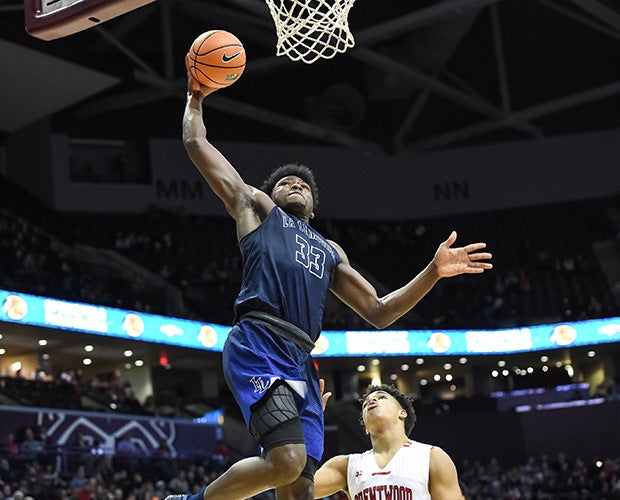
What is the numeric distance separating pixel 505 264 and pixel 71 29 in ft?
95.6

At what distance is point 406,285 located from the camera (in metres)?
5.52

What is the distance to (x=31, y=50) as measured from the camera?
1045 inches

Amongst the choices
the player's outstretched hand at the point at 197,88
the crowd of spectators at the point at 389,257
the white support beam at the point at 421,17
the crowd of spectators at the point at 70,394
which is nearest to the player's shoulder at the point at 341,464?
the player's outstretched hand at the point at 197,88

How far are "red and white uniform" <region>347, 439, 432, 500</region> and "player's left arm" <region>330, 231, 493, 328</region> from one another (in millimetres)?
1110

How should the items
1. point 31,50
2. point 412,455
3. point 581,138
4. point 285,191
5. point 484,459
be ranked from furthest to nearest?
point 581,138 < point 484,459 < point 31,50 < point 412,455 < point 285,191

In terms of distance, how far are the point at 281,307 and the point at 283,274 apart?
166mm

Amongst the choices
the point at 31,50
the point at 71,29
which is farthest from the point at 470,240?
the point at 71,29

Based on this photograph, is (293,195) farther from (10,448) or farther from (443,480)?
(10,448)

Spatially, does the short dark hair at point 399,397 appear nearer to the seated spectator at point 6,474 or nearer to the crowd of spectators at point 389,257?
the seated spectator at point 6,474

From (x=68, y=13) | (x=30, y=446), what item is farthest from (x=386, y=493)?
(x=30, y=446)

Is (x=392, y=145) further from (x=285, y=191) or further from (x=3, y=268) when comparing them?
(x=285, y=191)

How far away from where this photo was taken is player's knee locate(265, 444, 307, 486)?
15.6 ft

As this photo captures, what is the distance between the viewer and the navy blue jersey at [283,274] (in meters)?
5.17

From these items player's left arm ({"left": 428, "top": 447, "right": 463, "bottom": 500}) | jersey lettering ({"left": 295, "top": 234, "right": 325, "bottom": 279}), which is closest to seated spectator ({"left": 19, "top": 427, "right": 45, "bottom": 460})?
player's left arm ({"left": 428, "top": 447, "right": 463, "bottom": 500})
